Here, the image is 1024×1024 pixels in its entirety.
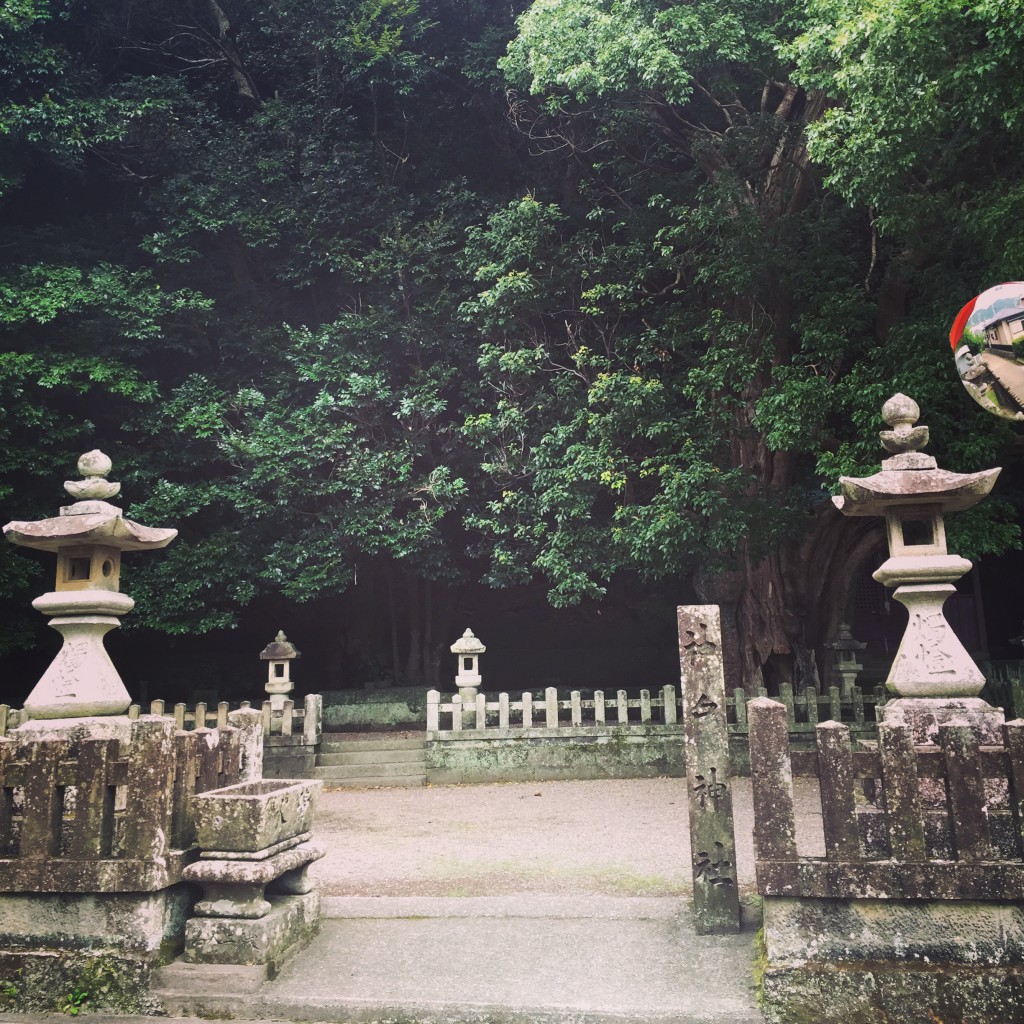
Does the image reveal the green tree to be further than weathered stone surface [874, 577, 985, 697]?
Yes

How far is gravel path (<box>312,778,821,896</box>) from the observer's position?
20.5 feet

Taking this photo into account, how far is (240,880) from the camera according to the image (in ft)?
13.5

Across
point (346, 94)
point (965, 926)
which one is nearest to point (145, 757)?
point (965, 926)

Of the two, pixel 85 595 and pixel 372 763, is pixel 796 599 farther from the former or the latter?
pixel 85 595

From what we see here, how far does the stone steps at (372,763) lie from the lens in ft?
38.5

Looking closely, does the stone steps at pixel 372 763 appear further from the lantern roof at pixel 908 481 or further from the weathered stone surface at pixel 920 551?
the lantern roof at pixel 908 481

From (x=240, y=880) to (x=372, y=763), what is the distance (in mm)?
8256

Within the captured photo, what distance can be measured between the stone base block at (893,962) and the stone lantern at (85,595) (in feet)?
14.2

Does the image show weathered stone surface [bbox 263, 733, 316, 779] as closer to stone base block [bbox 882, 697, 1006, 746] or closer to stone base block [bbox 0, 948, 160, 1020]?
stone base block [bbox 0, 948, 160, 1020]

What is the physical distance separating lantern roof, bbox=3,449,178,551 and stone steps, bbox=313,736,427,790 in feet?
22.1

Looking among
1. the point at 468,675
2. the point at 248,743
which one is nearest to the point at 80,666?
the point at 248,743

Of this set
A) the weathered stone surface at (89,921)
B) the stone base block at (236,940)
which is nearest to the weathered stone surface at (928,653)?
the stone base block at (236,940)

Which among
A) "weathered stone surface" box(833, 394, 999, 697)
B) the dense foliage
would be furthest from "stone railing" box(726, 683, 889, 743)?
"weathered stone surface" box(833, 394, 999, 697)

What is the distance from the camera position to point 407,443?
48.0ft
